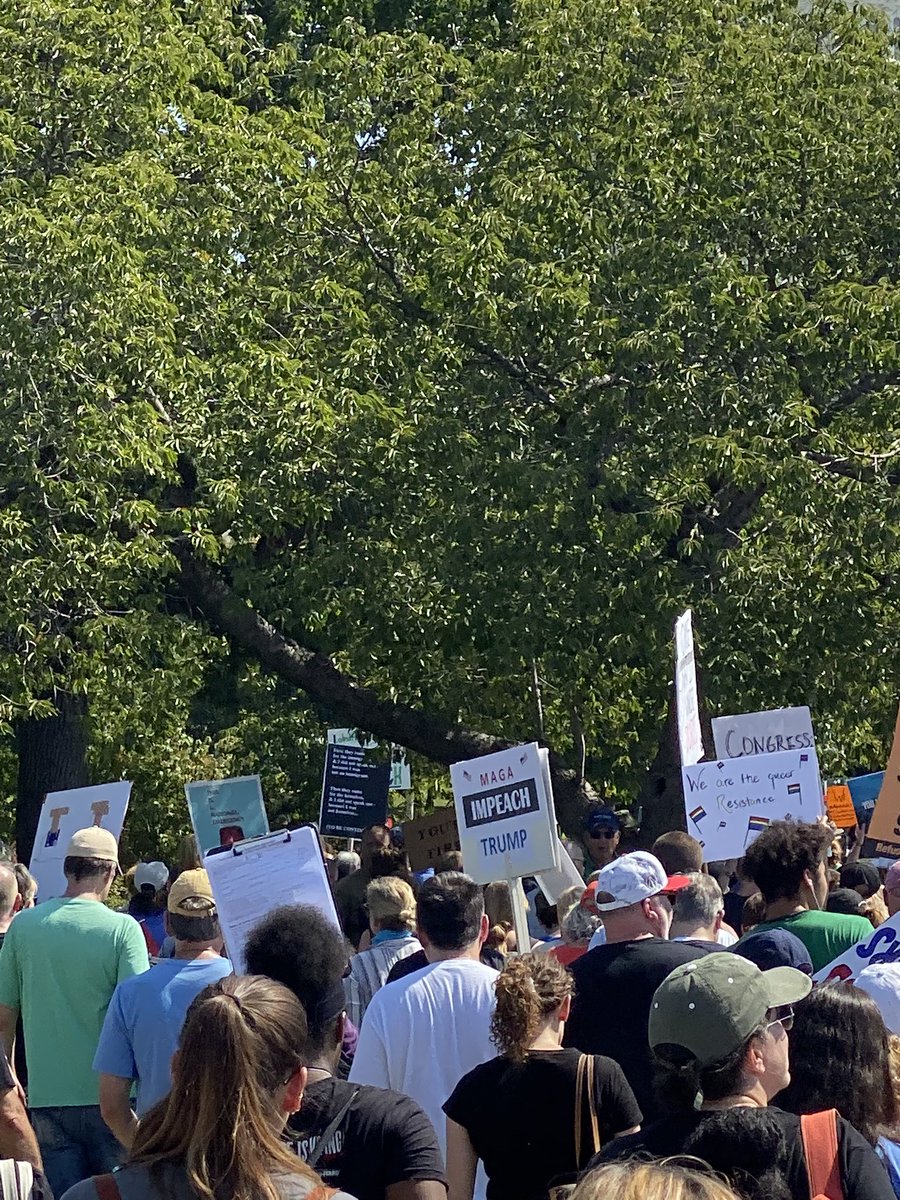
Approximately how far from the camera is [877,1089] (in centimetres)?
375

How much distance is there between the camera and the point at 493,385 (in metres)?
14.6

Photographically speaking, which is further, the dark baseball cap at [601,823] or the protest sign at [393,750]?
the protest sign at [393,750]

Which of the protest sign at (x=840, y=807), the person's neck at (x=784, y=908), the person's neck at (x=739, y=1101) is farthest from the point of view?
the protest sign at (x=840, y=807)

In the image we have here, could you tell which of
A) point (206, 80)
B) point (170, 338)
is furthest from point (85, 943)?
point (206, 80)

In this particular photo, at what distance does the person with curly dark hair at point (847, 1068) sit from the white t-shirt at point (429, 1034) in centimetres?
156

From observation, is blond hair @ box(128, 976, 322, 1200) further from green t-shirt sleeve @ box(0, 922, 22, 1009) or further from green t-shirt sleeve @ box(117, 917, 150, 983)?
green t-shirt sleeve @ box(0, 922, 22, 1009)

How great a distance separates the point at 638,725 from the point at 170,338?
17.3 feet

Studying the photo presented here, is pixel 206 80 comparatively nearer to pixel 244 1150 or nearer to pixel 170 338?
pixel 170 338

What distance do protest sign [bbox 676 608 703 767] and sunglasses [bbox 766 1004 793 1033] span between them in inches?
231

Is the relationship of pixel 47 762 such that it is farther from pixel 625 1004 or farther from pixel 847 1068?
pixel 847 1068

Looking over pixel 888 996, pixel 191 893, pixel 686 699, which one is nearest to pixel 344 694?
pixel 686 699

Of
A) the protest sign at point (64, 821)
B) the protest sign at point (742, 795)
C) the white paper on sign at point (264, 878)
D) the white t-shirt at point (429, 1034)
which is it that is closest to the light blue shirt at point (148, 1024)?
the white paper on sign at point (264, 878)

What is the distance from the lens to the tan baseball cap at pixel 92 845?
6406mm

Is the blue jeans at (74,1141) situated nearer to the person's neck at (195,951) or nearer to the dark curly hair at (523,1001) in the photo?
the person's neck at (195,951)
